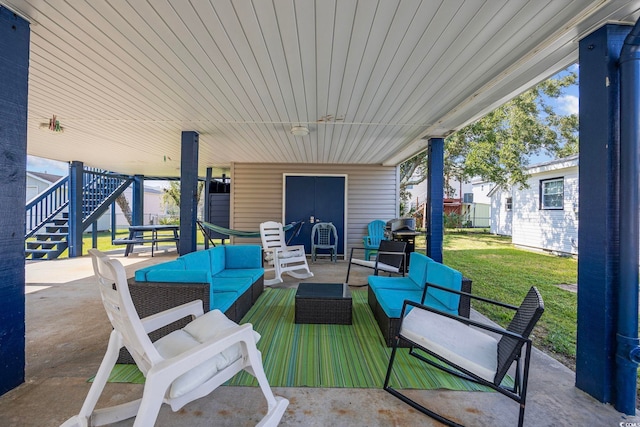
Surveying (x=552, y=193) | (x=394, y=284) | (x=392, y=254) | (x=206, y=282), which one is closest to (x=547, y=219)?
(x=552, y=193)

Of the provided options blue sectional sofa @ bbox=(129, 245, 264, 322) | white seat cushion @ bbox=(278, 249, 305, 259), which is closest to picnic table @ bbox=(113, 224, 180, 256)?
white seat cushion @ bbox=(278, 249, 305, 259)

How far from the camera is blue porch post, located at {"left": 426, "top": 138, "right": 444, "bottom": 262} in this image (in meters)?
4.20

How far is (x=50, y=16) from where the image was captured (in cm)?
180

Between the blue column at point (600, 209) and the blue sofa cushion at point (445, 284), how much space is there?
739 mm

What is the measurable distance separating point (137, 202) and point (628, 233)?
1110 cm

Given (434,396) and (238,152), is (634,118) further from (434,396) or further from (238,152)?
(238,152)

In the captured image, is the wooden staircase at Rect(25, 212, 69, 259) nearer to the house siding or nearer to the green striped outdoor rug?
the green striped outdoor rug

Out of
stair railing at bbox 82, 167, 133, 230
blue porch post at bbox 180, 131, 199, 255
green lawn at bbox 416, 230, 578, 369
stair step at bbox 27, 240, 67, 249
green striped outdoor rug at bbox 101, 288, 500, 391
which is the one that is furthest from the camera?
stair railing at bbox 82, 167, 133, 230

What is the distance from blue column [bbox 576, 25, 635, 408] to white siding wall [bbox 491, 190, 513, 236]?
11179 mm

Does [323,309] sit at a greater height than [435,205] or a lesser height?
lesser

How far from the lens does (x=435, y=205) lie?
13.9 feet

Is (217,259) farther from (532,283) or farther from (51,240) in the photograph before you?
(51,240)

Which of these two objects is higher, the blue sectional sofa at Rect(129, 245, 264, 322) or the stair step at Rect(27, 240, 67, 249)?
the blue sectional sofa at Rect(129, 245, 264, 322)

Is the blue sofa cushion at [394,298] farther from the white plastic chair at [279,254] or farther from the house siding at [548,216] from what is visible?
the house siding at [548,216]
